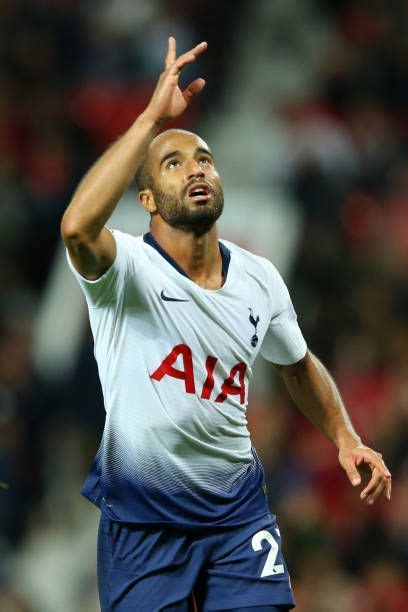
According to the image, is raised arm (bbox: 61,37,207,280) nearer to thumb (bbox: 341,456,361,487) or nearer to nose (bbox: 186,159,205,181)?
nose (bbox: 186,159,205,181)

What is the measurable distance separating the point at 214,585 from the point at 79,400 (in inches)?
180

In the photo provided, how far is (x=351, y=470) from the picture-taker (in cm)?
492

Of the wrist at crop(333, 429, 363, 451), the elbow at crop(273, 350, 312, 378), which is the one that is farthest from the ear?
the wrist at crop(333, 429, 363, 451)

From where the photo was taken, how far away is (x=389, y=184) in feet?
35.8

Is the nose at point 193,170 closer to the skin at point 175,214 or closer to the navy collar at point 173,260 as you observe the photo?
the skin at point 175,214

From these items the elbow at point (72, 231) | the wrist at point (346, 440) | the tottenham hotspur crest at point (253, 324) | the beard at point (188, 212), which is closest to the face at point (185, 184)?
the beard at point (188, 212)

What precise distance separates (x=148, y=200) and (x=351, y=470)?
4.33 ft

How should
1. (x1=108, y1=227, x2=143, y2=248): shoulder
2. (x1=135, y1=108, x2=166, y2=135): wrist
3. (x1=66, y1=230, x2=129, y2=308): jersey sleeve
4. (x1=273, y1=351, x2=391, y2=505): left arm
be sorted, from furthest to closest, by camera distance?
1. (x1=273, y1=351, x2=391, y2=505): left arm
2. (x1=108, y1=227, x2=143, y2=248): shoulder
3. (x1=66, y1=230, x2=129, y2=308): jersey sleeve
4. (x1=135, y1=108, x2=166, y2=135): wrist

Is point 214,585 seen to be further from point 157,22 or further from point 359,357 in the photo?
point 157,22

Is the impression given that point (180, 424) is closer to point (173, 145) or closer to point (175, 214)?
point (175, 214)

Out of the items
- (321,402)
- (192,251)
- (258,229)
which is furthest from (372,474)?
(258,229)

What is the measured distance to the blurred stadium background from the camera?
352 inches

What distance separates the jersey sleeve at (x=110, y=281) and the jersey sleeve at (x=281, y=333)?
793 mm

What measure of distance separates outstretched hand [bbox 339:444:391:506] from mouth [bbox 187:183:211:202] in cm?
113
